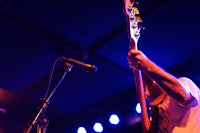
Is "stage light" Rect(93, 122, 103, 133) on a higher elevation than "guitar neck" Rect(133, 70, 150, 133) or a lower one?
higher

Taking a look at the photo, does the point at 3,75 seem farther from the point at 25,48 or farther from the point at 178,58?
the point at 178,58

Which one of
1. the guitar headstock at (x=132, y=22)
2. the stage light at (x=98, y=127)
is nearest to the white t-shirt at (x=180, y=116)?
the guitar headstock at (x=132, y=22)

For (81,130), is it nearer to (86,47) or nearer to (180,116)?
(86,47)

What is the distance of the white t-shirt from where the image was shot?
2043 millimetres

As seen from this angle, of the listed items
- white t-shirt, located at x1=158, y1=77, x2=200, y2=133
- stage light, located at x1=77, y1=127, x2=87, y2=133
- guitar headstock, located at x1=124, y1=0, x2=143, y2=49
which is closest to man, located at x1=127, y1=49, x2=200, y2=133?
white t-shirt, located at x1=158, y1=77, x2=200, y2=133

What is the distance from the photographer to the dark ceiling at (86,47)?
3736 millimetres

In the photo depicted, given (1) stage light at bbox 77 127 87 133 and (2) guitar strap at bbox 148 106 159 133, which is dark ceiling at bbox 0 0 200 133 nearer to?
(1) stage light at bbox 77 127 87 133

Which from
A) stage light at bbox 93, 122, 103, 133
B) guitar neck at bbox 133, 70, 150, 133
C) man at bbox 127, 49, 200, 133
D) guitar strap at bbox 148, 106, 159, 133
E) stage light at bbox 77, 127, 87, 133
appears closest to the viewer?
man at bbox 127, 49, 200, 133

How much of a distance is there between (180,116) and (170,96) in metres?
0.17

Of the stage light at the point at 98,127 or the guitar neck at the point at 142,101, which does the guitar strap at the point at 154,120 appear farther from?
the stage light at the point at 98,127

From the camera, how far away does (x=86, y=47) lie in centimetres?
429

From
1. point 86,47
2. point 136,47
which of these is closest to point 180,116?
point 136,47

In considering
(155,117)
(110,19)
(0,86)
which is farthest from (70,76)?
(155,117)

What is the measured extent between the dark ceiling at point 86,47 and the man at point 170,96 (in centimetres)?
134
